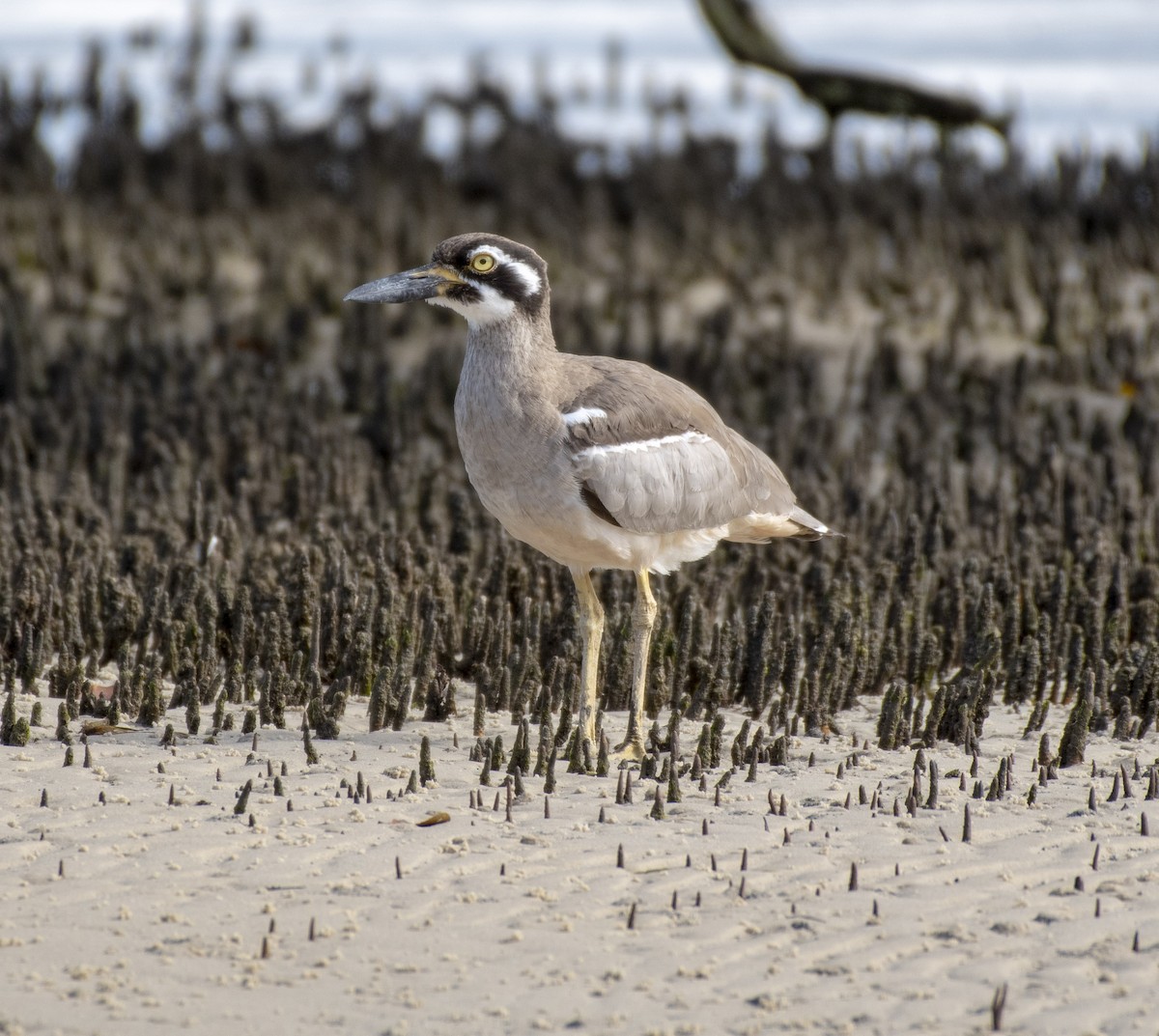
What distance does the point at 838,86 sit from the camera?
18656 millimetres

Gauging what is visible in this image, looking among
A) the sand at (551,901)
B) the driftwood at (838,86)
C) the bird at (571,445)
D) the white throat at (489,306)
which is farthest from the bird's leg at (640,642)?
the driftwood at (838,86)

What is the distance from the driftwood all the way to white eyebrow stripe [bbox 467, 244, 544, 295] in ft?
43.7

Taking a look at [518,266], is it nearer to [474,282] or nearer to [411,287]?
[474,282]

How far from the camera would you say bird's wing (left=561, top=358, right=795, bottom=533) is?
5.76 meters

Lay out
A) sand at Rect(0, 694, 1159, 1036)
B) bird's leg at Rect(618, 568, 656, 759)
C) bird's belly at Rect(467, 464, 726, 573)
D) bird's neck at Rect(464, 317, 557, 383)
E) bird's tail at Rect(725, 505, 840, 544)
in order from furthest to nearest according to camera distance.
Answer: bird's tail at Rect(725, 505, 840, 544) → bird's leg at Rect(618, 568, 656, 759) → bird's neck at Rect(464, 317, 557, 383) → bird's belly at Rect(467, 464, 726, 573) → sand at Rect(0, 694, 1159, 1036)

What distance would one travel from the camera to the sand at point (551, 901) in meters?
3.93

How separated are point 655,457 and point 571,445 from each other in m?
0.36

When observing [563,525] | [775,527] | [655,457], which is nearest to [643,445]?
[655,457]

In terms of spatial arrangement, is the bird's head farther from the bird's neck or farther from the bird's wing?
the bird's wing

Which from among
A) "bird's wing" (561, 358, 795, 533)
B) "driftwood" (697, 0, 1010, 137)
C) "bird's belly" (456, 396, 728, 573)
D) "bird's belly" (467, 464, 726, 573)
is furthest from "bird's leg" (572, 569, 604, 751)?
"driftwood" (697, 0, 1010, 137)

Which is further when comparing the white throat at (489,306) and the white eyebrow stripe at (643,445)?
the white throat at (489,306)

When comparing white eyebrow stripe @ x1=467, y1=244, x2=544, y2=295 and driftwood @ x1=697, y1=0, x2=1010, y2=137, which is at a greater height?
driftwood @ x1=697, y1=0, x2=1010, y2=137

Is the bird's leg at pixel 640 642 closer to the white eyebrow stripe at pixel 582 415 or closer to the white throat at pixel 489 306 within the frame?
the white eyebrow stripe at pixel 582 415

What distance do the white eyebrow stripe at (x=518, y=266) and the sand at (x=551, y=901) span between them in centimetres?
166
